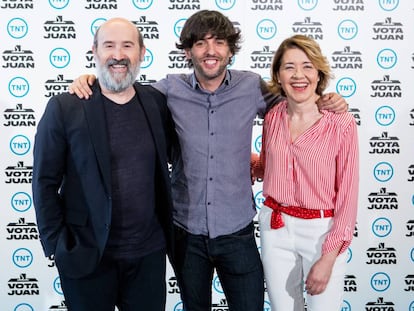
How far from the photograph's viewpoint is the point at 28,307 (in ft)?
9.76

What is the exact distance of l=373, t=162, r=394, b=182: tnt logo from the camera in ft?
9.56

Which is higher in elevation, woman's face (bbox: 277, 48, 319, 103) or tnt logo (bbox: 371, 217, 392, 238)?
woman's face (bbox: 277, 48, 319, 103)

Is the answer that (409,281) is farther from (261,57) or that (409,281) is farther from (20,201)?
(20,201)

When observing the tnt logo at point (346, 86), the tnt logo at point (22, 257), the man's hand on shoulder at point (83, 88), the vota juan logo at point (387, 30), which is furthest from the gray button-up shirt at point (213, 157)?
A: the tnt logo at point (22, 257)

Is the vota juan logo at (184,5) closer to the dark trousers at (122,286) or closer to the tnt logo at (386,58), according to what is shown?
the tnt logo at (386,58)

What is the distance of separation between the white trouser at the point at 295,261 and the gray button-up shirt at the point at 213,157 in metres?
0.16

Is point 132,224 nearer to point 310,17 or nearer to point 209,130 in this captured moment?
point 209,130

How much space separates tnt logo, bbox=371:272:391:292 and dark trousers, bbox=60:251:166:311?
1.79 m

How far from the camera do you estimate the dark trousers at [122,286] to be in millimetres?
1684

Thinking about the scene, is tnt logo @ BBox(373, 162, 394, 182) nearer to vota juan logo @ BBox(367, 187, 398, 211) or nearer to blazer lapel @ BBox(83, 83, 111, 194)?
vota juan logo @ BBox(367, 187, 398, 211)

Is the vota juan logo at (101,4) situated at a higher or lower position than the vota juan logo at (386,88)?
higher

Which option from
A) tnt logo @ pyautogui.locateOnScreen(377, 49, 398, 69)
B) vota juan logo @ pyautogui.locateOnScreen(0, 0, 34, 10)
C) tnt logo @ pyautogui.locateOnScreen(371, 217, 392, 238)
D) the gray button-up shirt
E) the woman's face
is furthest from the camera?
tnt logo @ pyautogui.locateOnScreen(371, 217, 392, 238)

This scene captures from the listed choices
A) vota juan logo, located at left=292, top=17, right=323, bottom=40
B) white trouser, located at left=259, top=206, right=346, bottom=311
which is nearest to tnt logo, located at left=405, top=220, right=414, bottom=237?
vota juan logo, located at left=292, top=17, right=323, bottom=40

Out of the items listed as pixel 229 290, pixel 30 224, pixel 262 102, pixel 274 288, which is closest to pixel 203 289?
pixel 229 290
